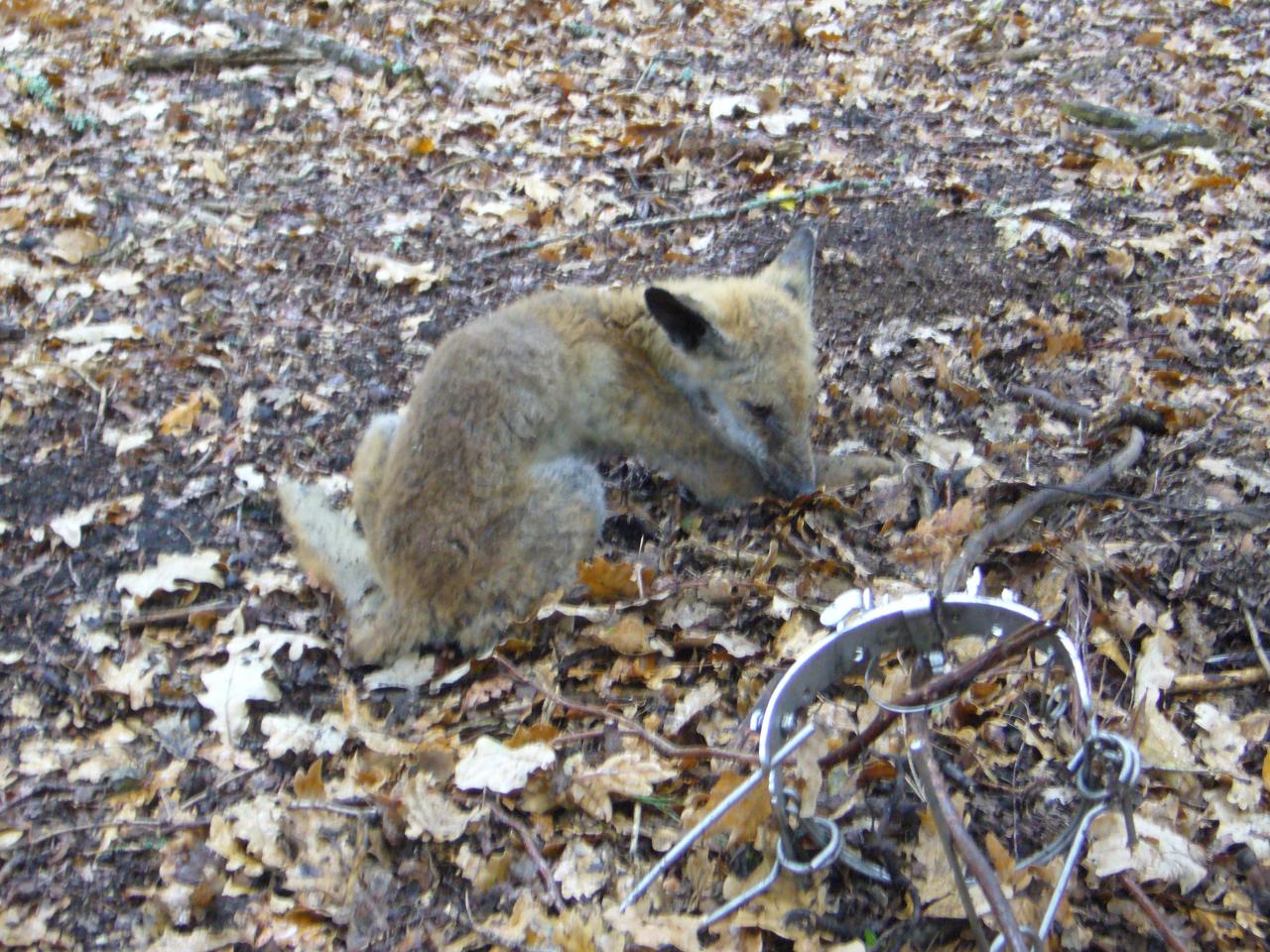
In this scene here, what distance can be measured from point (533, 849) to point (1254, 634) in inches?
129

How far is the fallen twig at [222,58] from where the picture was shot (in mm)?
10852

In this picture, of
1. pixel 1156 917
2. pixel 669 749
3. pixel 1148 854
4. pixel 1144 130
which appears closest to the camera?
pixel 1156 917

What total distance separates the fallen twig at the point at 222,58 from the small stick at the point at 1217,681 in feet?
37.3

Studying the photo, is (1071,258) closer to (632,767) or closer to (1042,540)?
(1042,540)

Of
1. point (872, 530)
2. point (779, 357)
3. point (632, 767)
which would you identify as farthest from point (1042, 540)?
point (632, 767)

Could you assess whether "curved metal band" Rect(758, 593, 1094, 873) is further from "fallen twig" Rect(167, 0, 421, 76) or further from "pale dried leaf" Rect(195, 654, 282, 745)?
"fallen twig" Rect(167, 0, 421, 76)

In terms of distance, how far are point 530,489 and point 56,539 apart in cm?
313

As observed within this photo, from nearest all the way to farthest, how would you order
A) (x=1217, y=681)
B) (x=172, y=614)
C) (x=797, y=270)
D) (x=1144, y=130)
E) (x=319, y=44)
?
(x=1217, y=681)
(x=172, y=614)
(x=797, y=270)
(x=1144, y=130)
(x=319, y=44)

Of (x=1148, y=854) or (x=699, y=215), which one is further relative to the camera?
(x=699, y=215)

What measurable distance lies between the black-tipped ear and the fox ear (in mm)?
930

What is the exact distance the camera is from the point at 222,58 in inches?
430

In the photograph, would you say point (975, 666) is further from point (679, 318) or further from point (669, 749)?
point (679, 318)

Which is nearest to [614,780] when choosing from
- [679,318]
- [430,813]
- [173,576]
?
[430,813]

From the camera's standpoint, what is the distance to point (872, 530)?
5.19 m
